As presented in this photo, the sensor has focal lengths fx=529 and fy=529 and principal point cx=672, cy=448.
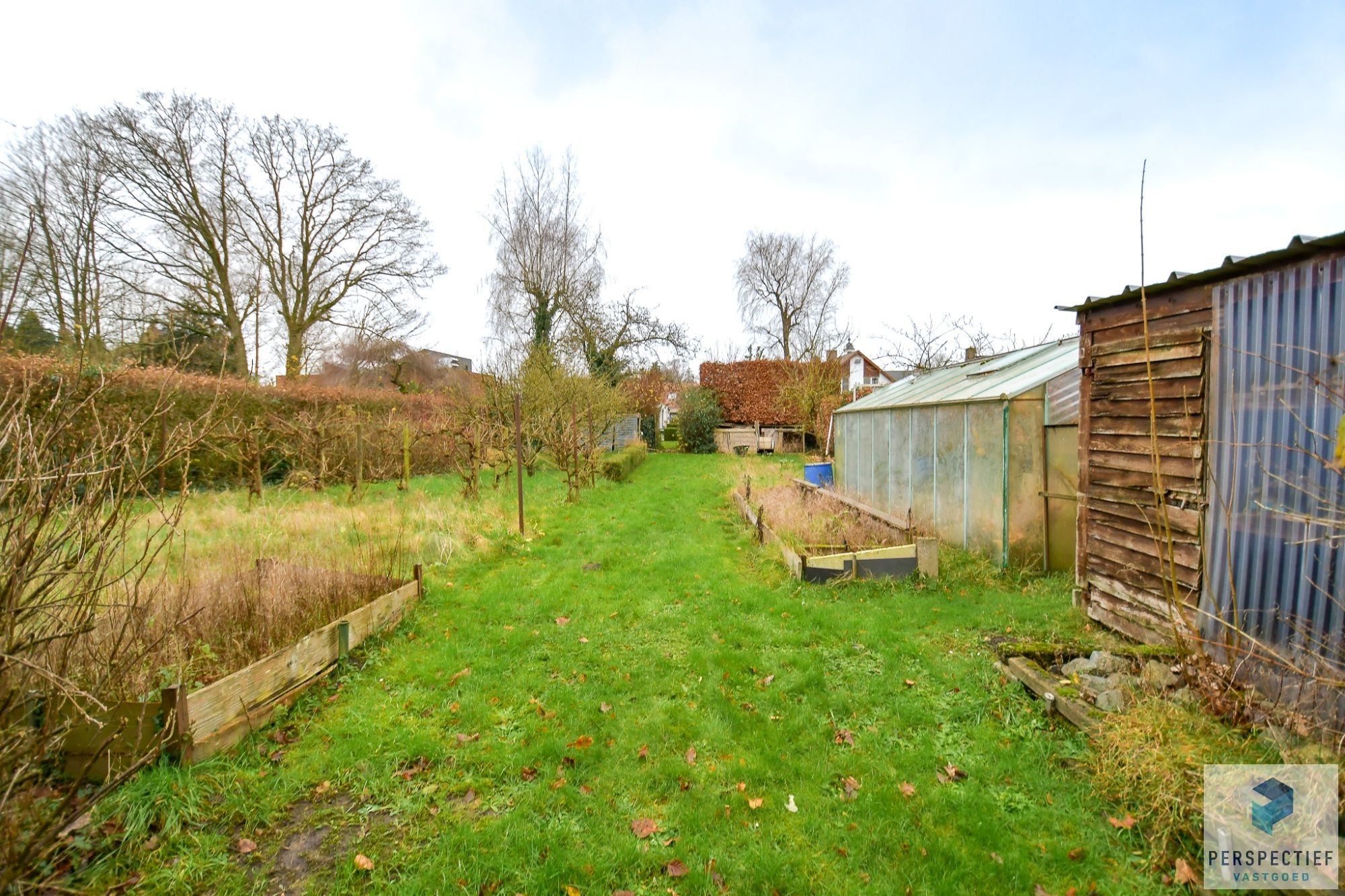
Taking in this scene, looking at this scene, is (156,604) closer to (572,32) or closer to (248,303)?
(572,32)

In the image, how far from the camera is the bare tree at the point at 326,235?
1750 cm

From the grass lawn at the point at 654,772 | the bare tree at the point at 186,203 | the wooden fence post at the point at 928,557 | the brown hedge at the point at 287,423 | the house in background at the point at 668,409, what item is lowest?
the grass lawn at the point at 654,772

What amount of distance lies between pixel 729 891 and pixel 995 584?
5.28m

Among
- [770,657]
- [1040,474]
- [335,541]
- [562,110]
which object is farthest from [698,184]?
[770,657]

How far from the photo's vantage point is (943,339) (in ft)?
69.8

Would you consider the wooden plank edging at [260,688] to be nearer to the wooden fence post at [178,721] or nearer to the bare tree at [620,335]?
the wooden fence post at [178,721]

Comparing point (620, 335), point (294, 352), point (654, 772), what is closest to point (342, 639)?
point (654, 772)

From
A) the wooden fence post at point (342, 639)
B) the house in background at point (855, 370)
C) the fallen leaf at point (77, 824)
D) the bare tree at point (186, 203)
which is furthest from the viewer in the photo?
the house in background at point (855, 370)

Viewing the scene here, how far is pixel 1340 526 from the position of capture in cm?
299

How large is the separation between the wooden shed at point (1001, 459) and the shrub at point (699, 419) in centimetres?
1655

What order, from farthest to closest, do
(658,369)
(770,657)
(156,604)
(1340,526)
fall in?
1. (658,369)
2. (770,657)
3. (156,604)
4. (1340,526)

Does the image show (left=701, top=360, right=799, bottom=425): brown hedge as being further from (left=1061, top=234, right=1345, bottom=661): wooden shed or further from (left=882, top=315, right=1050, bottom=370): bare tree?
(left=1061, top=234, right=1345, bottom=661): wooden shed

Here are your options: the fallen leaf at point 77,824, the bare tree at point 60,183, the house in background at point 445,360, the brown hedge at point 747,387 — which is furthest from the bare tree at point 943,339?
the bare tree at point 60,183

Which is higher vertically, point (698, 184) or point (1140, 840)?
point (698, 184)
